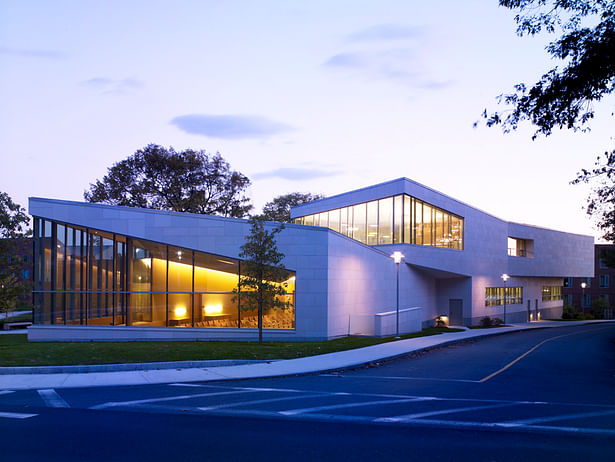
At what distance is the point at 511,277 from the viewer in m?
53.5

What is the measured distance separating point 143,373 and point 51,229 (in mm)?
15601

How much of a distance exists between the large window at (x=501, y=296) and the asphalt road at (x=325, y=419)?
3381cm

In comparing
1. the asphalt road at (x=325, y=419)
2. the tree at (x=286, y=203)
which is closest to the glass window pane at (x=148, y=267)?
the asphalt road at (x=325, y=419)

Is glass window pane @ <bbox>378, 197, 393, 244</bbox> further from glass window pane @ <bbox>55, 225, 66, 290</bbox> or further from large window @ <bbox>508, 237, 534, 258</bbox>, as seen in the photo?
large window @ <bbox>508, 237, 534, 258</bbox>

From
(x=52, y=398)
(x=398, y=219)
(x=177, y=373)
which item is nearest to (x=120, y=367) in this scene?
(x=177, y=373)

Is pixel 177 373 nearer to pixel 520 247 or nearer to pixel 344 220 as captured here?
pixel 344 220

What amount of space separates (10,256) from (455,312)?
3293 cm

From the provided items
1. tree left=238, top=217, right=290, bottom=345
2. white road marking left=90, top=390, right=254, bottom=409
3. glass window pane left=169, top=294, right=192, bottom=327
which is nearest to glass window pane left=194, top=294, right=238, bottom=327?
glass window pane left=169, top=294, right=192, bottom=327

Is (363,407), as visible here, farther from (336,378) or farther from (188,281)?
(188,281)

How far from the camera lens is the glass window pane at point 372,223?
3862 centimetres

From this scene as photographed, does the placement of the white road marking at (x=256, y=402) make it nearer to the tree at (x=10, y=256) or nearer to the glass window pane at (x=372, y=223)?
the tree at (x=10, y=256)

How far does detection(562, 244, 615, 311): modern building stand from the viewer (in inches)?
3200

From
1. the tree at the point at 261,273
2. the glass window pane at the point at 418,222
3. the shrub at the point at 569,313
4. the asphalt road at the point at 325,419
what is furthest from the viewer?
the shrub at the point at 569,313

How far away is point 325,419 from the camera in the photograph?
959 centimetres
